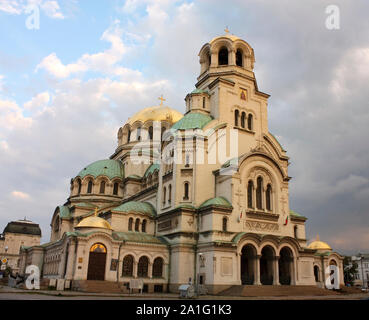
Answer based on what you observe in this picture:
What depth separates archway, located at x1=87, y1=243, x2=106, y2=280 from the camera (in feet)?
105

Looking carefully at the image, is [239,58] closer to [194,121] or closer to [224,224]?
[194,121]

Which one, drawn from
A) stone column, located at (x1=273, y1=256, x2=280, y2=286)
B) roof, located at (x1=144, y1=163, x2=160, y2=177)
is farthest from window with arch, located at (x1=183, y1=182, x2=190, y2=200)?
stone column, located at (x1=273, y1=256, x2=280, y2=286)

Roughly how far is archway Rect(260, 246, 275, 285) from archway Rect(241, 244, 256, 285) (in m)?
1.44

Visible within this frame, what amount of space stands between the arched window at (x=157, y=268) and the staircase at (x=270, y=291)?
22.1 feet

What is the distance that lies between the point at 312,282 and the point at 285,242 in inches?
215

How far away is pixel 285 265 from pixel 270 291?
624 centimetres

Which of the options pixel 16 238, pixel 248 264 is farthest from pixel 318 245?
pixel 16 238

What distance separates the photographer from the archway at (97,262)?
105 ft

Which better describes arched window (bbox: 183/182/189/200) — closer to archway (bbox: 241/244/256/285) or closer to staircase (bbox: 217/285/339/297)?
archway (bbox: 241/244/256/285)

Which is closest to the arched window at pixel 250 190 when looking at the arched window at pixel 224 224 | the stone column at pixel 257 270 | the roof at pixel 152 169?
the arched window at pixel 224 224

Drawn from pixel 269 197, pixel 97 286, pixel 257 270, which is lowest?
pixel 97 286

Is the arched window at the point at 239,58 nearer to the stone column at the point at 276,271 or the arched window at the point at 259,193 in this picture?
the arched window at the point at 259,193

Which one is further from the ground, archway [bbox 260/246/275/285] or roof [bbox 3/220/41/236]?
roof [bbox 3/220/41/236]

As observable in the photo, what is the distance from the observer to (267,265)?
3619 cm
